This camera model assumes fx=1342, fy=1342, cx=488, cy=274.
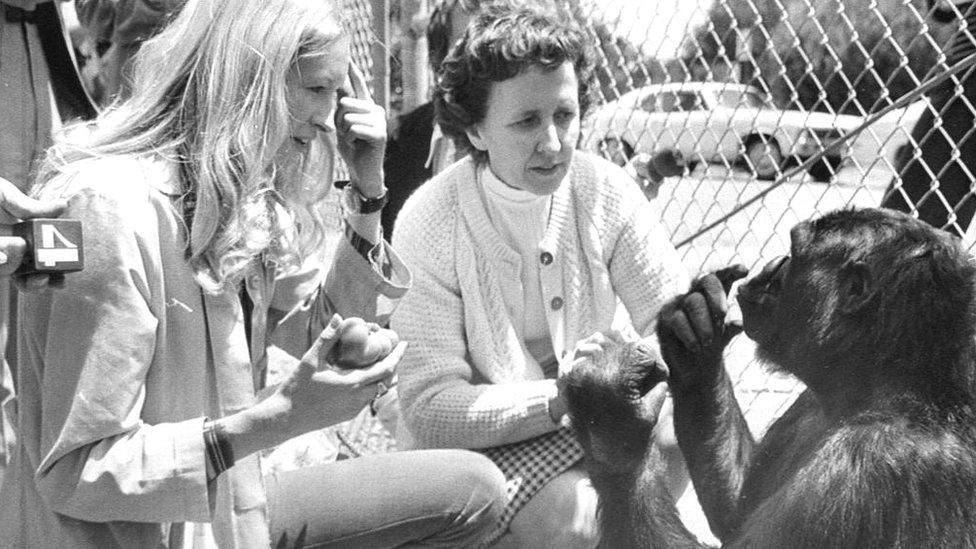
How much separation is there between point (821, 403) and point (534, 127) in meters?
1.13

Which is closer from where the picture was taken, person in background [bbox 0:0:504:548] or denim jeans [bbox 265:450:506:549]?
person in background [bbox 0:0:504:548]

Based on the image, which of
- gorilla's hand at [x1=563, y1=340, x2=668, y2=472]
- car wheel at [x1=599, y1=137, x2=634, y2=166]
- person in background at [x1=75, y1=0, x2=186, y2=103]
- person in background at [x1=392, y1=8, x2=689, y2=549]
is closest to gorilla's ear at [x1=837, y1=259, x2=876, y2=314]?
gorilla's hand at [x1=563, y1=340, x2=668, y2=472]

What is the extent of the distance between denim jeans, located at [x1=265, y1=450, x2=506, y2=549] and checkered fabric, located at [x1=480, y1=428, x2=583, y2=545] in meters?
0.17

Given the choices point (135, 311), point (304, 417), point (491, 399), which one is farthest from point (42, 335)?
point (491, 399)

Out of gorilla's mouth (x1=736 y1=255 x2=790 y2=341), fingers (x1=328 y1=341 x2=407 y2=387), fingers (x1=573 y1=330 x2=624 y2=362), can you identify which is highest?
gorilla's mouth (x1=736 y1=255 x2=790 y2=341)

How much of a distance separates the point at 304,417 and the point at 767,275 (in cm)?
110

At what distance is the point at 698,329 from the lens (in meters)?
3.00

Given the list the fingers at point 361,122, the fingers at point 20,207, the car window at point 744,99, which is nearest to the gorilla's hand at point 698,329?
the fingers at point 361,122

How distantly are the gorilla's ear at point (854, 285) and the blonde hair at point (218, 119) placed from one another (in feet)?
3.94

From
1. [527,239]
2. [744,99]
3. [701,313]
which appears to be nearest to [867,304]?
[701,313]

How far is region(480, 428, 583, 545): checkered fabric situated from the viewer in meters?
3.33

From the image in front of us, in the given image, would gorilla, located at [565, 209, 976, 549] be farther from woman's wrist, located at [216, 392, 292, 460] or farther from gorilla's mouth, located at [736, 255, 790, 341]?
woman's wrist, located at [216, 392, 292, 460]

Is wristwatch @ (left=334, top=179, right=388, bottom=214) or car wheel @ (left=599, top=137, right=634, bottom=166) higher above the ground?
wristwatch @ (left=334, top=179, right=388, bottom=214)

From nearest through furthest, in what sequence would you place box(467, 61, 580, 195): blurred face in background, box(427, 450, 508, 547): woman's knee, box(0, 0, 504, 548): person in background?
box(0, 0, 504, 548): person in background, box(427, 450, 508, 547): woman's knee, box(467, 61, 580, 195): blurred face in background
